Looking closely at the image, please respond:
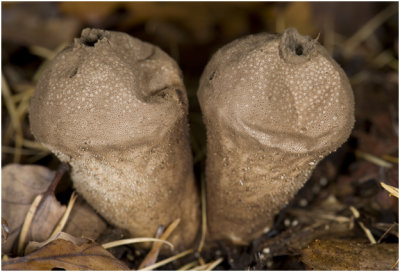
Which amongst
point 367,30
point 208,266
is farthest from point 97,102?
point 367,30

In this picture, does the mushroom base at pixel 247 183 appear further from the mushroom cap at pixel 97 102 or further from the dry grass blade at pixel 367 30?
the dry grass blade at pixel 367 30

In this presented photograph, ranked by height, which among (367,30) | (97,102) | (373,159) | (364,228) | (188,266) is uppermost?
(97,102)

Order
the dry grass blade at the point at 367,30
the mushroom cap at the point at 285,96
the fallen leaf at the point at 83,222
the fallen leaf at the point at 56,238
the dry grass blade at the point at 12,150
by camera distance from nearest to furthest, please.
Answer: the mushroom cap at the point at 285,96 → the fallen leaf at the point at 56,238 → the fallen leaf at the point at 83,222 → the dry grass blade at the point at 12,150 → the dry grass blade at the point at 367,30

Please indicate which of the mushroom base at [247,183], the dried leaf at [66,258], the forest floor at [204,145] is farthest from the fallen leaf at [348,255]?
the dried leaf at [66,258]

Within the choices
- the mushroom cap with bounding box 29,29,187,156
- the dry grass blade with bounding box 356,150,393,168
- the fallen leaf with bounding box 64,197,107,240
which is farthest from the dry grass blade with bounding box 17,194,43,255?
the dry grass blade with bounding box 356,150,393,168

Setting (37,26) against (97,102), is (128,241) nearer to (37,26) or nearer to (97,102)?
(97,102)
